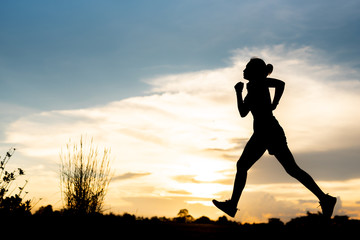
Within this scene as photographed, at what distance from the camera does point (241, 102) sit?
491 centimetres

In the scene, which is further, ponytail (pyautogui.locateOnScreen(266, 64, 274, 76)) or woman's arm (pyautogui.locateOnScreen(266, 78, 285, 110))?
ponytail (pyautogui.locateOnScreen(266, 64, 274, 76))

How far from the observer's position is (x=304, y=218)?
25.1 feet

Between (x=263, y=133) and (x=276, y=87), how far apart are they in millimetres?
680

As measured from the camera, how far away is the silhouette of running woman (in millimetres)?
4777

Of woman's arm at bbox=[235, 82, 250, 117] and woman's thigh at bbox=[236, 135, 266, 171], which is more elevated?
woman's arm at bbox=[235, 82, 250, 117]

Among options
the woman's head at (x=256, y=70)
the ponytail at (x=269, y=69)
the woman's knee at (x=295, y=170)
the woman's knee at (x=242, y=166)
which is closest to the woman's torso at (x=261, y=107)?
the woman's head at (x=256, y=70)

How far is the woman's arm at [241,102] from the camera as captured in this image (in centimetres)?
489

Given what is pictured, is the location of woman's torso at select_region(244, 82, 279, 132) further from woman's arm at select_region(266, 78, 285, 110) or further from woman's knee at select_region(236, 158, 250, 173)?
woman's knee at select_region(236, 158, 250, 173)

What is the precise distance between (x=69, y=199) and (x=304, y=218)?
5.51 metres

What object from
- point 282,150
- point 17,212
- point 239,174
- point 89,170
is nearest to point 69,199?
point 89,170

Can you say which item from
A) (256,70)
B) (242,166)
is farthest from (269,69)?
(242,166)

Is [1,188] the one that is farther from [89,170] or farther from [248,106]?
[248,106]

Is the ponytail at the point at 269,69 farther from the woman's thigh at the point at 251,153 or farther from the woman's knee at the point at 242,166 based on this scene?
the woman's knee at the point at 242,166

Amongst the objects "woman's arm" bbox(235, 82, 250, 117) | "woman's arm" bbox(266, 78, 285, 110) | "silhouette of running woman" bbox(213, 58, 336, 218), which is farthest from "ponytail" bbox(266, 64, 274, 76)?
"woman's arm" bbox(235, 82, 250, 117)
